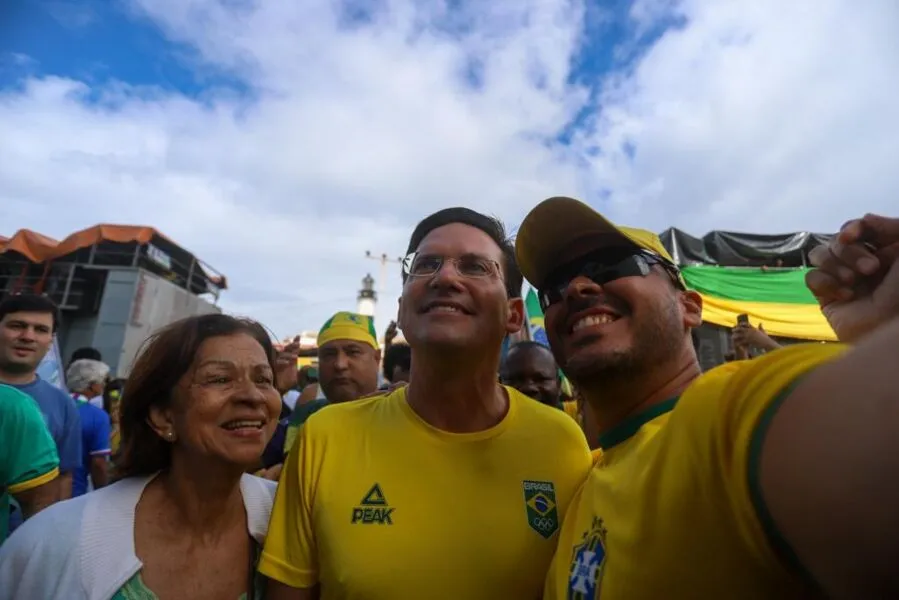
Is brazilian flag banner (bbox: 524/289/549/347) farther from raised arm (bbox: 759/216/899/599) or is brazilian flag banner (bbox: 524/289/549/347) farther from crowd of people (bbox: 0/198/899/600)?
raised arm (bbox: 759/216/899/599)

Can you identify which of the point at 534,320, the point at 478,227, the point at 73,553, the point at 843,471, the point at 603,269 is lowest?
the point at 73,553

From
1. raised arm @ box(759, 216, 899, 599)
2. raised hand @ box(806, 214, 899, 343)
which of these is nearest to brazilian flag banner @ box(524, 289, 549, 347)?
raised hand @ box(806, 214, 899, 343)

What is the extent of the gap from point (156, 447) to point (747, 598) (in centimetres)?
211

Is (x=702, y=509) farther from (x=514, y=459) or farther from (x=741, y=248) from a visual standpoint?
(x=741, y=248)

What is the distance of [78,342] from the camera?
13969 millimetres

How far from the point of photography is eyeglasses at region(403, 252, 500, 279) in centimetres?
208

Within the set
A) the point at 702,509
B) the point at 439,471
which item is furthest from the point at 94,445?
the point at 702,509

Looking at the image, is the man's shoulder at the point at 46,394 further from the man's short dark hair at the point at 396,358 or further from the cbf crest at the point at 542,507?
the cbf crest at the point at 542,507

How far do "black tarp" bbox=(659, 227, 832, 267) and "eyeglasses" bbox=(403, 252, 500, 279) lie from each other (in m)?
8.78

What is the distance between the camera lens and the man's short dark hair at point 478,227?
7.37ft

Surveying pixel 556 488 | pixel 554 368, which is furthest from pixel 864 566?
pixel 554 368

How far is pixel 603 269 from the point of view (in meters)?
1.79

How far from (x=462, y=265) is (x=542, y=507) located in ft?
3.19

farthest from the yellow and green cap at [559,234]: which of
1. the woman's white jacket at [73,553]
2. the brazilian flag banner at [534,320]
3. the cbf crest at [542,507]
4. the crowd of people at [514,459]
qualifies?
the brazilian flag banner at [534,320]
